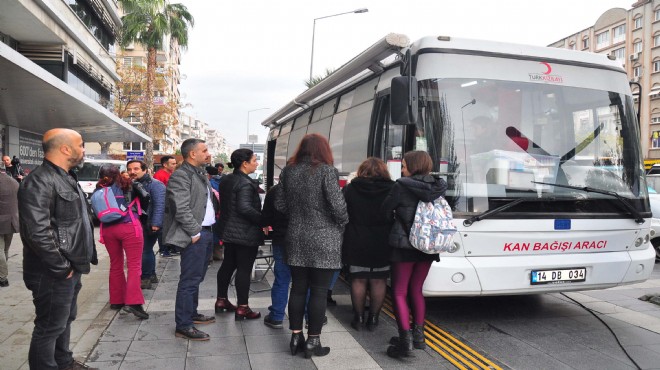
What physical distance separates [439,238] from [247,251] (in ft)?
6.90

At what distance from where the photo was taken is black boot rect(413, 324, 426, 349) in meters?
4.78

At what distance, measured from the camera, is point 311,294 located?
452 centimetres

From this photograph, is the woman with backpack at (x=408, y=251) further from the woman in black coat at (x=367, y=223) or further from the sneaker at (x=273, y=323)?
the sneaker at (x=273, y=323)

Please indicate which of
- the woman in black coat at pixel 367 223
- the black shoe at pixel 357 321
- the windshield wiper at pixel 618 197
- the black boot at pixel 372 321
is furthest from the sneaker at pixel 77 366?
the windshield wiper at pixel 618 197

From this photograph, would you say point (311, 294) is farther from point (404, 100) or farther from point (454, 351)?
point (404, 100)

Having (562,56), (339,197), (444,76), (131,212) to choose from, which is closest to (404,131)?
(444,76)

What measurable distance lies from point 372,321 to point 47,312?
3060 mm

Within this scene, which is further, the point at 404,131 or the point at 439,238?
the point at 404,131

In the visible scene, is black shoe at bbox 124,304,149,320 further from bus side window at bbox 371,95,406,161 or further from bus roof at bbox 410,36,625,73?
bus roof at bbox 410,36,625,73

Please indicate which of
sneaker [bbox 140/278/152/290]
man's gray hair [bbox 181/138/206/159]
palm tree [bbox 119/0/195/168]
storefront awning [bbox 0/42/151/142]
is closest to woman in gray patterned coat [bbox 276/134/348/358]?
man's gray hair [bbox 181/138/206/159]

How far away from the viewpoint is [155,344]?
482cm

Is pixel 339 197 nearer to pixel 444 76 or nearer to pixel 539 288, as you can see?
pixel 444 76

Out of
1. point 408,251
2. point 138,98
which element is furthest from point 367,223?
point 138,98

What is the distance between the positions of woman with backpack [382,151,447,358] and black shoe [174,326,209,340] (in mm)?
1741
